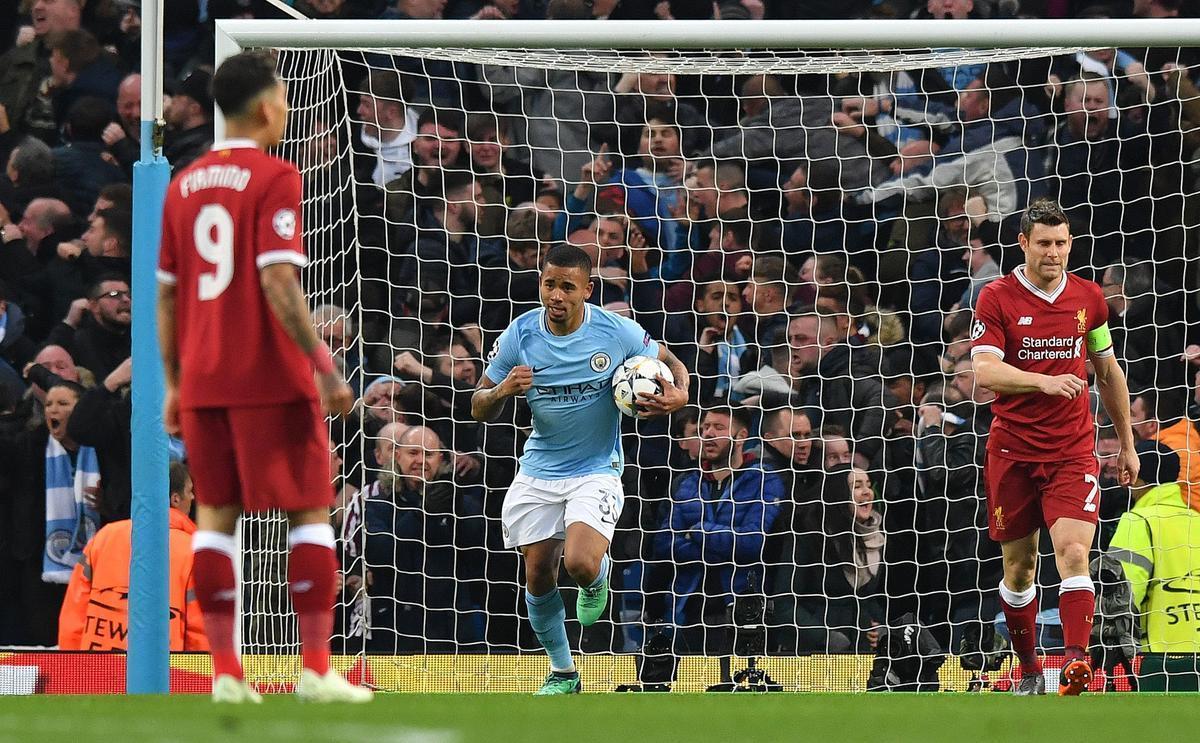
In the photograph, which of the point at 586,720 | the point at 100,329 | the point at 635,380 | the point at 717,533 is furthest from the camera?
the point at 100,329

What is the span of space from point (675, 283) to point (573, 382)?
96.8 inches

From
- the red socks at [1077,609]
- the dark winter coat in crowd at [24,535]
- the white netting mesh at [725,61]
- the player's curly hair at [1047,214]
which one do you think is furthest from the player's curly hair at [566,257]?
the dark winter coat in crowd at [24,535]

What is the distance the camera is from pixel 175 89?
10.6 meters

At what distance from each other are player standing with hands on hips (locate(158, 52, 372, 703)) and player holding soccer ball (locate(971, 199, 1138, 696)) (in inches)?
134

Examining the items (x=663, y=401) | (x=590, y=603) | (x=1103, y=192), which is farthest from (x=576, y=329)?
(x=1103, y=192)

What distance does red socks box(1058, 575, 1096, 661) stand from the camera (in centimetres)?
680

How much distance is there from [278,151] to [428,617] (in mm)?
2748

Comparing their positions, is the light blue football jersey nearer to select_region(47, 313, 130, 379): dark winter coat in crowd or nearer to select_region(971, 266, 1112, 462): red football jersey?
select_region(971, 266, 1112, 462): red football jersey

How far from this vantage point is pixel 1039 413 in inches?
280

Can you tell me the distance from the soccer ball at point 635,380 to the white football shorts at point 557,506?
0.38 m

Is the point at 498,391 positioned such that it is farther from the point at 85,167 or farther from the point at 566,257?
the point at 85,167

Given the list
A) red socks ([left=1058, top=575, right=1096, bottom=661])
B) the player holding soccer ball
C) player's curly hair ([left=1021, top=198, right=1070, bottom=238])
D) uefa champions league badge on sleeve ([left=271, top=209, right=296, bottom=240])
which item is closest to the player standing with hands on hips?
uefa champions league badge on sleeve ([left=271, top=209, right=296, bottom=240])

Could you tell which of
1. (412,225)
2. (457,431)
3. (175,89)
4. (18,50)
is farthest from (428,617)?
(18,50)

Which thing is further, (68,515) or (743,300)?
(743,300)
